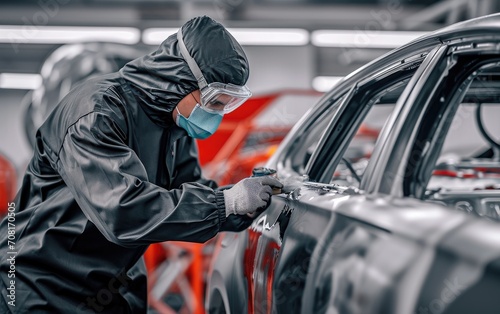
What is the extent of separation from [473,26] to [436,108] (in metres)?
0.20

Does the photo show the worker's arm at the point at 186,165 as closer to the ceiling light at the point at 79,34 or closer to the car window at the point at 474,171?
the car window at the point at 474,171

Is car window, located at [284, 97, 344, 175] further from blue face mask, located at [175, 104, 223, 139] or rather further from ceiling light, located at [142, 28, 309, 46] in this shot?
ceiling light, located at [142, 28, 309, 46]

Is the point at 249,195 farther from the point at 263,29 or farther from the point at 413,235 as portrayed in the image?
the point at 263,29

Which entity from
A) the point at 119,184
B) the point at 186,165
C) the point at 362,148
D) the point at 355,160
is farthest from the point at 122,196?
the point at 362,148

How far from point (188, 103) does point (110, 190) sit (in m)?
0.46

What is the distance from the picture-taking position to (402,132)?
4.65ft

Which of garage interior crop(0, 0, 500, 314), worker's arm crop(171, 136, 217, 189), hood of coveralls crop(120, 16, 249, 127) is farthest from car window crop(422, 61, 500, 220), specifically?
garage interior crop(0, 0, 500, 314)

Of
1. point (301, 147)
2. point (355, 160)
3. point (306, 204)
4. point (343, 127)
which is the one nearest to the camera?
point (306, 204)

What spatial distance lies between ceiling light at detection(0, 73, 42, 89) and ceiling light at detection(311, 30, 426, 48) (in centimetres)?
580

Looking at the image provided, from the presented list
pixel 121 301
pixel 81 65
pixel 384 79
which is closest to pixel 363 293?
pixel 384 79

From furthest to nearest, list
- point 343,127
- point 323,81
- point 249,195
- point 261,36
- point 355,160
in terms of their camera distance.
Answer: point 323,81
point 261,36
point 355,160
point 343,127
point 249,195

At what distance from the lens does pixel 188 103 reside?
2.14 meters

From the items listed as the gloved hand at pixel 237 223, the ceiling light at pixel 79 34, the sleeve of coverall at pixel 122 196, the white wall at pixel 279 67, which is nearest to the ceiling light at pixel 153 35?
the ceiling light at pixel 79 34

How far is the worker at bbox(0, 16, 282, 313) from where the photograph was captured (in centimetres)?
186
